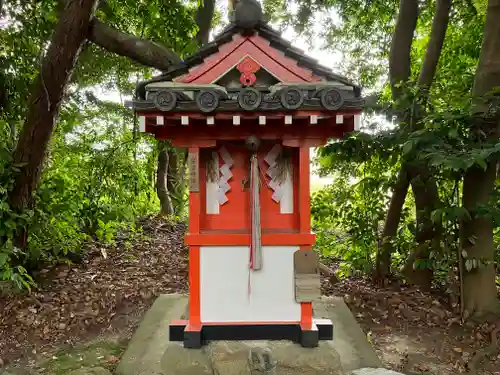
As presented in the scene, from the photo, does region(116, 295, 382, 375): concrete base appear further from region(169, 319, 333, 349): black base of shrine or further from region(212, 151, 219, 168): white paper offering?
region(212, 151, 219, 168): white paper offering

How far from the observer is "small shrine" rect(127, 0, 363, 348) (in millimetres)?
3357

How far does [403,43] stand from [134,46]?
371 centimetres

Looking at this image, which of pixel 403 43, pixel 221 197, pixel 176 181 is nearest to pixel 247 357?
pixel 221 197

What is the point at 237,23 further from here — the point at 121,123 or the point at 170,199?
the point at 170,199

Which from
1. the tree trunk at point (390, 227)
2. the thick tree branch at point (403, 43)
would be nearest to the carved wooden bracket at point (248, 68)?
the thick tree branch at point (403, 43)

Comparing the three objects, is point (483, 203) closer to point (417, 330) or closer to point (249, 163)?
point (417, 330)

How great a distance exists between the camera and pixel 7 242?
17.6 ft

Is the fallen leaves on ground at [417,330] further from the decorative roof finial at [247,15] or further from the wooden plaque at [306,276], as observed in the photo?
the decorative roof finial at [247,15]

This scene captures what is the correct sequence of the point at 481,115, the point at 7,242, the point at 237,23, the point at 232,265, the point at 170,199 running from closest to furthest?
1. the point at 237,23
2. the point at 232,265
3. the point at 481,115
4. the point at 7,242
5. the point at 170,199

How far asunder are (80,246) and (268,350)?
15.6ft

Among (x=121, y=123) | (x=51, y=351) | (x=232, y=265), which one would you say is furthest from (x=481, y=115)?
(x=121, y=123)

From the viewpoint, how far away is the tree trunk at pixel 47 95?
525 cm

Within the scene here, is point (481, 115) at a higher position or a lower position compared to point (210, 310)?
higher

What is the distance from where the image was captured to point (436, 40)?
5461 millimetres
